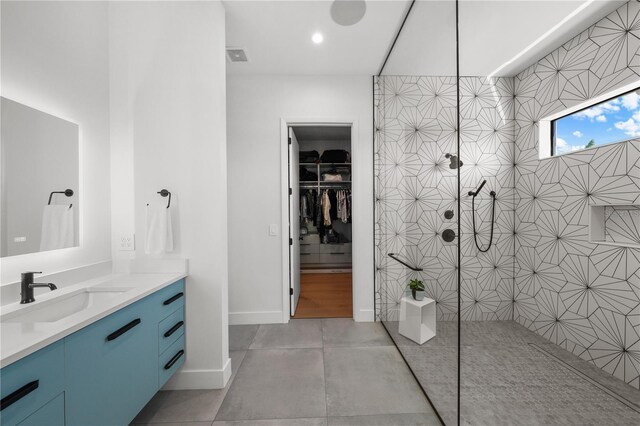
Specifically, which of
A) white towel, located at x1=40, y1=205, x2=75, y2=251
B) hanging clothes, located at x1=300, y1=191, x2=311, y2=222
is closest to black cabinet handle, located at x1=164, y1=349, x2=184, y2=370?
white towel, located at x1=40, y1=205, x2=75, y2=251

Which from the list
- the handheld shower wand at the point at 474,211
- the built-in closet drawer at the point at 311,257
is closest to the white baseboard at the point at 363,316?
the handheld shower wand at the point at 474,211

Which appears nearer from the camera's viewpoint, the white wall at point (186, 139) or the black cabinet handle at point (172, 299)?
the black cabinet handle at point (172, 299)

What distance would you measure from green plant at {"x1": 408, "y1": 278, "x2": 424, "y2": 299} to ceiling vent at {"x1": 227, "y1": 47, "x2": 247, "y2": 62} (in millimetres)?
2593

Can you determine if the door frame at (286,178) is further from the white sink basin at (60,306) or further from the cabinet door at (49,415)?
the cabinet door at (49,415)

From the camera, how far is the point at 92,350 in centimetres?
103

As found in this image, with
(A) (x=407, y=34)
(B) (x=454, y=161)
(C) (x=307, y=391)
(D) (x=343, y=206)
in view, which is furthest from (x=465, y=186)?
(D) (x=343, y=206)

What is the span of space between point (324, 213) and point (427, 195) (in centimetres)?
314

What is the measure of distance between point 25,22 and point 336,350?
3.01 meters

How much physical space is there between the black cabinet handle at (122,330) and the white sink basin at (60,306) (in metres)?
0.17

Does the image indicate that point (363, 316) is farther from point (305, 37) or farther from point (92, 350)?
point (305, 37)

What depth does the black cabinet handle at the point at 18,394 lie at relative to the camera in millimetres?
714

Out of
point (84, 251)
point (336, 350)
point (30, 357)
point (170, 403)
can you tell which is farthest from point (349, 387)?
point (84, 251)

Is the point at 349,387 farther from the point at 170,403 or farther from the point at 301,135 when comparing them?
the point at 301,135

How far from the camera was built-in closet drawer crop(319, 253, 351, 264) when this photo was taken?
5172mm
